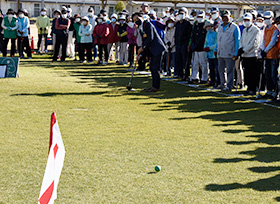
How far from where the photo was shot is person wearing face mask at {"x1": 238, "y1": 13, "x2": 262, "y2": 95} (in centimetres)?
1320

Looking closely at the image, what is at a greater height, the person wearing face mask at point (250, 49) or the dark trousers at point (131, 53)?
the person wearing face mask at point (250, 49)

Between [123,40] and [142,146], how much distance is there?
48.9 ft

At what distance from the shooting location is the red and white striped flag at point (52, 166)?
318 cm

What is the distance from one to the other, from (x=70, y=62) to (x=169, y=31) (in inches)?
256

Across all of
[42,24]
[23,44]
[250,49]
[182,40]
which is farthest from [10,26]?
[250,49]

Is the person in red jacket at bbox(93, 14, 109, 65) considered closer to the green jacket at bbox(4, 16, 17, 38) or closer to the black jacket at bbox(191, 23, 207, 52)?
the green jacket at bbox(4, 16, 17, 38)

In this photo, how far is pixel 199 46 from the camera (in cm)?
1552

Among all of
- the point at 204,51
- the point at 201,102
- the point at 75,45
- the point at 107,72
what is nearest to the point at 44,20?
the point at 75,45

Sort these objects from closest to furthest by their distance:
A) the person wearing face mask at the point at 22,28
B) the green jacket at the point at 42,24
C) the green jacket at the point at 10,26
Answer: the green jacket at the point at 10,26 < the person wearing face mask at the point at 22,28 < the green jacket at the point at 42,24

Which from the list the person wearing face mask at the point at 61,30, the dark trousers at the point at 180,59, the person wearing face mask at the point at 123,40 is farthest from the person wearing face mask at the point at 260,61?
the person wearing face mask at the point at 61,30

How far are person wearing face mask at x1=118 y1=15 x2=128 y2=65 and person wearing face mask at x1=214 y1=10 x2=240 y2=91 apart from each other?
8.32 meters

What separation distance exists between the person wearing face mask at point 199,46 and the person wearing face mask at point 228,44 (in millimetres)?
1474

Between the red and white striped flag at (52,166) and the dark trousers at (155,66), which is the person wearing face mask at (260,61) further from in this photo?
the red and white striped flag at (52,166)

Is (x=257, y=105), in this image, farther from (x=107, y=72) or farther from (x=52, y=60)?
(x=52, y=60)
